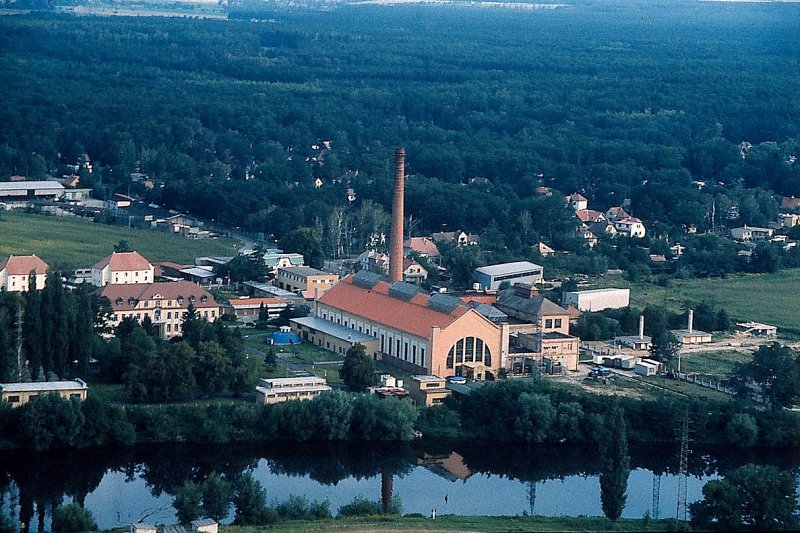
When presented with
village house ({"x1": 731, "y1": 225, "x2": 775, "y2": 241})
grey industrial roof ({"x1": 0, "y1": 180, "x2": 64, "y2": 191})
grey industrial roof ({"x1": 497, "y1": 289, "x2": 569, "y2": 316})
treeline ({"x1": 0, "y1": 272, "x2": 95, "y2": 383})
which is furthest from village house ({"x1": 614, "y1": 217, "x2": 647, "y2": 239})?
treeline ({"x1": 0, "y1": 272, "x2": 95, "y2": 383})

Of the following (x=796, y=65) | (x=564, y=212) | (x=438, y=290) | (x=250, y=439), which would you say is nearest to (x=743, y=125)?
(x=796, y=65)

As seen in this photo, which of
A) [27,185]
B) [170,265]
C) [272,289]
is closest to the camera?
[272,289]

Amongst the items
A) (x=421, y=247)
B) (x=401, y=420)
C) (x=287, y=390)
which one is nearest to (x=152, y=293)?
(x=287, y=390)

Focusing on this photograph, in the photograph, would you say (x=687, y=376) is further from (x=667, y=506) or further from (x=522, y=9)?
(x=522, y=9)

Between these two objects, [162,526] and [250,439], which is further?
[250,439]

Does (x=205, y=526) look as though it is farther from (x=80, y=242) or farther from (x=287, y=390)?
(x=80, y=242)
